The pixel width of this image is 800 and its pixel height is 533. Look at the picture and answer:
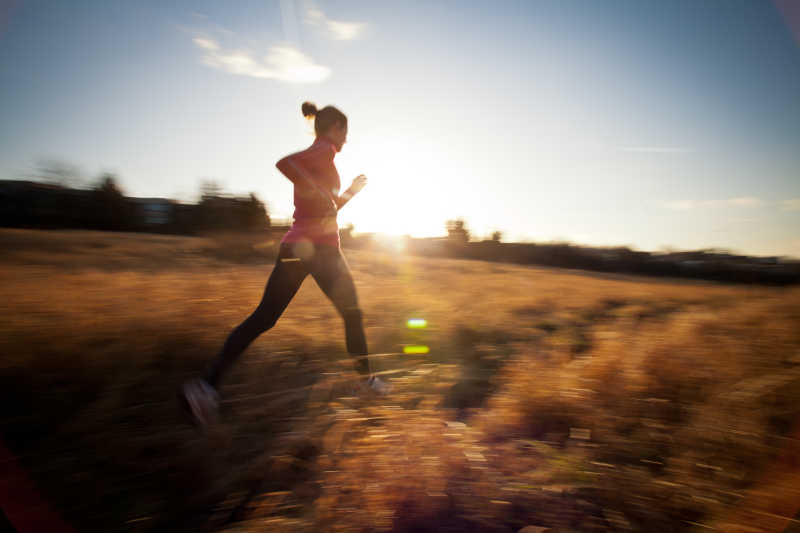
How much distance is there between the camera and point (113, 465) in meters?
2.06

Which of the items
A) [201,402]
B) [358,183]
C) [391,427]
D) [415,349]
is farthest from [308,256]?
[415,349]

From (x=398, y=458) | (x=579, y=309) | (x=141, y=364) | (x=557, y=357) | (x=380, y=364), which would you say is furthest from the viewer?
(x=579, y=309)

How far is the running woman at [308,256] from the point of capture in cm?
239

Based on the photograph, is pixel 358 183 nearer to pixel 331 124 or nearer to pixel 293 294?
pixel 331 124

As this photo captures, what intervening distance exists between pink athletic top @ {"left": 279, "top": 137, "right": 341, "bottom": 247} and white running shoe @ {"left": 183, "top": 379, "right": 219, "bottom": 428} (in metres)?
0.96

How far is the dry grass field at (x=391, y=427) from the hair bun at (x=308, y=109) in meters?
1.97

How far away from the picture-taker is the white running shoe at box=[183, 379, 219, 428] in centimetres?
225

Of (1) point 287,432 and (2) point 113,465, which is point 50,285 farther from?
(1) point 287,432

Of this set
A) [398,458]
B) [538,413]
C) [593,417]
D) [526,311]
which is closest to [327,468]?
[398,458]

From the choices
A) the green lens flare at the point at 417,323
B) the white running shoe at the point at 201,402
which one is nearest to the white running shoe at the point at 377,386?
the white running shoe at the point at 201,402

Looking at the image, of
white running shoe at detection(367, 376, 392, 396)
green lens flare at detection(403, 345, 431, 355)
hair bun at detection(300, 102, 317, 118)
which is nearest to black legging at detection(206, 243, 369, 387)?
white running shoe at detection(367, 376, 392, 396)

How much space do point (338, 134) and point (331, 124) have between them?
0.08 metres

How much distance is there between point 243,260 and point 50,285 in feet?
22.2

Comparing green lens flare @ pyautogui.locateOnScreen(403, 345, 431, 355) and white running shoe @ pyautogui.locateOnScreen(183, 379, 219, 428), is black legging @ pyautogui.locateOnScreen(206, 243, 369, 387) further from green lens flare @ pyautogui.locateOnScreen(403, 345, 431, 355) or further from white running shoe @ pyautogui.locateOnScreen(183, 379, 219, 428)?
green lens flare @ pyautogui.locateOnScreen(403, 345, 431, 355)
